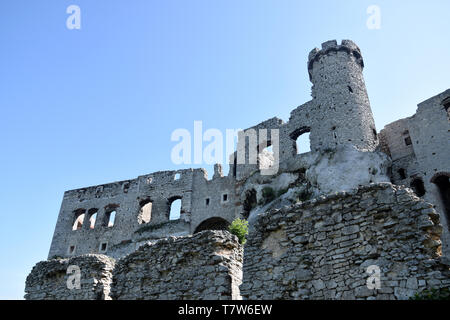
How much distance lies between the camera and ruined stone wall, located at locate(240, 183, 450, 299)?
580cm

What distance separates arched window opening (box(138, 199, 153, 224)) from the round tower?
16.7 meters

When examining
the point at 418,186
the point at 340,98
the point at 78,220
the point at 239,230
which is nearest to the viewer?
the point at 239,230

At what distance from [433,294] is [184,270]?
5.06m

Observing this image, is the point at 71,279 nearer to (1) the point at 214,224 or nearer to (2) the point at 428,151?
(2) the point at 428,151

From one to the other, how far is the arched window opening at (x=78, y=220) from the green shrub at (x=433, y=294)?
110ft

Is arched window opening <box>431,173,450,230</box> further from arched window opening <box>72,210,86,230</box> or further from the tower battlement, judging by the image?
arched window opening <box>72,210,86,230</box>

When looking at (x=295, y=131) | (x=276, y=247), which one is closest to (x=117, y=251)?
(x=295, y=131)

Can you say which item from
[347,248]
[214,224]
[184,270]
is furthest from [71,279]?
[214,224]

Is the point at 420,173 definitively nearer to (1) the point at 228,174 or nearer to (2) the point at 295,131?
(2) the point at 295,131

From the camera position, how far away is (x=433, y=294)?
17.4 feet

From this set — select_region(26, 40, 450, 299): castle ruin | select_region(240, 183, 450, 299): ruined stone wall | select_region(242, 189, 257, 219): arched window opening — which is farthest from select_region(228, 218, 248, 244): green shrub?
select_region(240, 183, 450, 299): ruined stone wall

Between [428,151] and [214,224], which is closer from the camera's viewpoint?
[428,151]

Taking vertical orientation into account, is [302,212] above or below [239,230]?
below

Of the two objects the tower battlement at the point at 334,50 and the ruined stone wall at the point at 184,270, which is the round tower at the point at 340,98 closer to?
the tower battlement at the point at 334,50
